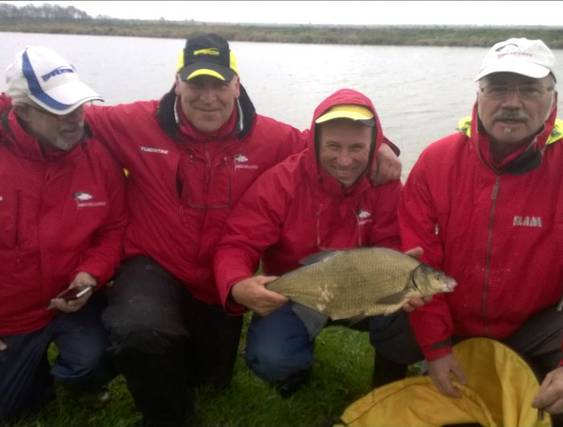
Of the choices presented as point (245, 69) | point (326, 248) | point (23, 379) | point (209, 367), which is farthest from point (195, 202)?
point (245, 69)

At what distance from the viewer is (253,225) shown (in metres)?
3.41

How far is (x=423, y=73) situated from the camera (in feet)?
87.0

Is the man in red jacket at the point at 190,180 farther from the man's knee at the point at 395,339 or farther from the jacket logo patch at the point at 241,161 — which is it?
the man's knee at the point at 395,339

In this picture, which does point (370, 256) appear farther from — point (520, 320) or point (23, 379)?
point (23, 379)

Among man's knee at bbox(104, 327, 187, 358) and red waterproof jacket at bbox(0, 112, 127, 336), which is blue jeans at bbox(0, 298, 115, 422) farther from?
man's knee at bbox(104, 327, 187, 358)

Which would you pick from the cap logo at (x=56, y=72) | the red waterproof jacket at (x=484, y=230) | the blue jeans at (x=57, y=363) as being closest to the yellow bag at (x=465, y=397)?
the red waterproof jacket at (x=484, y=230)

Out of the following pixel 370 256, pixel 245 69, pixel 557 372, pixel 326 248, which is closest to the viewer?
pixel 557 372

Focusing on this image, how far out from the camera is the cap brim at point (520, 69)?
2982 millimetres

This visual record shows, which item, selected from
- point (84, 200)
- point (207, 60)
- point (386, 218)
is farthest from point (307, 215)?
point (84, 200)

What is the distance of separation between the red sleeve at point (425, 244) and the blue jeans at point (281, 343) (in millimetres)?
301

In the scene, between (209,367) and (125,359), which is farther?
(209,367)

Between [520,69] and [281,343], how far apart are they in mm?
1889

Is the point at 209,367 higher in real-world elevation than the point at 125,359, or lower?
lower

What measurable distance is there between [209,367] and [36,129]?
1688 millimetres
